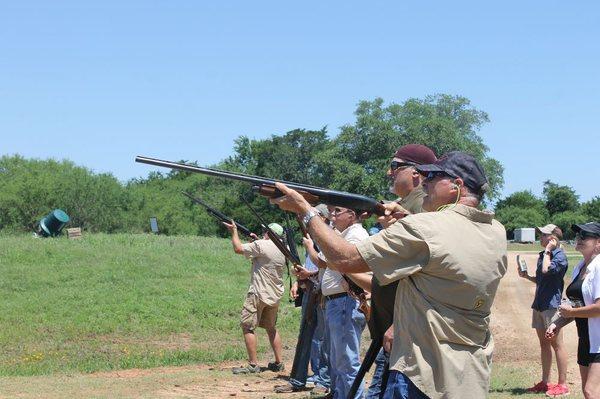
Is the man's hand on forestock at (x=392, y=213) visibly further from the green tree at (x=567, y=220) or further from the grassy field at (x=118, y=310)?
the green tree at (x=567, y=220)

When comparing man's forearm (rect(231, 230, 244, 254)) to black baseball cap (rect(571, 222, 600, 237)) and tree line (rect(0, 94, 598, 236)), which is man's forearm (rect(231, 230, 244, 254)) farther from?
tree line (rect(0, 94, 598, 236))

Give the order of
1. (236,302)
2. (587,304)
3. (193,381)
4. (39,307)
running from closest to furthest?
(587,304) < (193,381) < (39,307) < (236,302)

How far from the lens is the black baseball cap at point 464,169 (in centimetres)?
459

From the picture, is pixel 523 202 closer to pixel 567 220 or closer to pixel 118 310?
pixel 567 220

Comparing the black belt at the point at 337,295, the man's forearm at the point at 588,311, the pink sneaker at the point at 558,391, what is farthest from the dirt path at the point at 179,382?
the man's forearm at the point at 588,311

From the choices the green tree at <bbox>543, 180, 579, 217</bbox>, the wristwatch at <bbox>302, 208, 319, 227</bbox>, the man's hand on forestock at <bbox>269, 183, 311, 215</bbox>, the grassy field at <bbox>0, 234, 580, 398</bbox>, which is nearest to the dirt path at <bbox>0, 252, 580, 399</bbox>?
the grassy field at <bbox>0, 234, 580, 398</bbox>

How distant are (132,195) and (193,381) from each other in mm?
46827

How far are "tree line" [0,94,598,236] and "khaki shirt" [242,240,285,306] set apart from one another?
108 ft

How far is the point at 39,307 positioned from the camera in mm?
19375

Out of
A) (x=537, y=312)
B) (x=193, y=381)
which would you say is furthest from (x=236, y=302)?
(x=537, y=312)

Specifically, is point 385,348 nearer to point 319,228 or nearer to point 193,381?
point 319,228

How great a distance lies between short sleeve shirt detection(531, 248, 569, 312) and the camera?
1076cm

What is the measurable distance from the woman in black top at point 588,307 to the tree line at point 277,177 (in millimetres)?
38711

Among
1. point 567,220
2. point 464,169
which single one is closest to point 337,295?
point 464,169
